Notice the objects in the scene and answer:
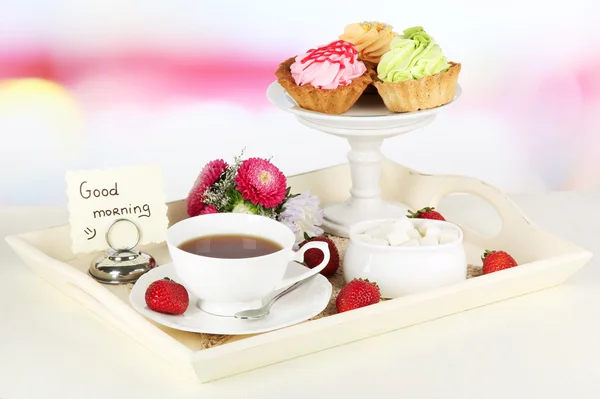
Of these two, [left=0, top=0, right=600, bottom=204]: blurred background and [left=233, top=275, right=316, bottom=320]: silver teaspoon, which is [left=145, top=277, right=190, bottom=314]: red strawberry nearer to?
[left=233, top=275, right=316, bottom=320]: silver teaspoon

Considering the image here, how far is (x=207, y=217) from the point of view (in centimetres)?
165

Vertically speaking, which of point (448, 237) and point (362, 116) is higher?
point (362, 116)

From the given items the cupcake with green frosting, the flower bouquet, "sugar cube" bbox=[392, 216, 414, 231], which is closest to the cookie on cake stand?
the cupcake with green frosting

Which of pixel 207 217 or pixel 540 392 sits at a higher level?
pixel 207 217

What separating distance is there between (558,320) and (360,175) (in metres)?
0.52

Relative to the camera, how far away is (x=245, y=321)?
1.53 m

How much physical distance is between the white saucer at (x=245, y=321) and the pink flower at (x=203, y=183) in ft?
0.74

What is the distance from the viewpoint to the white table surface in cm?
144

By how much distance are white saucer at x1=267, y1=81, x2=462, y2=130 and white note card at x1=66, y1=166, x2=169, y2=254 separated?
30cm

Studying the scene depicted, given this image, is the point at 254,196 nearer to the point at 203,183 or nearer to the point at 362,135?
the point at 203,183

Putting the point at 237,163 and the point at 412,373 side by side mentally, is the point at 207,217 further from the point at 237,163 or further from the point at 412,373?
the point at 412,373

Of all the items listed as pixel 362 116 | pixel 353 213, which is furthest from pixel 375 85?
pixel 353 213

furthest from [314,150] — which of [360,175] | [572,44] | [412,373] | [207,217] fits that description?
[412,373]

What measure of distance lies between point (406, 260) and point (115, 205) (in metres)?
0.49
